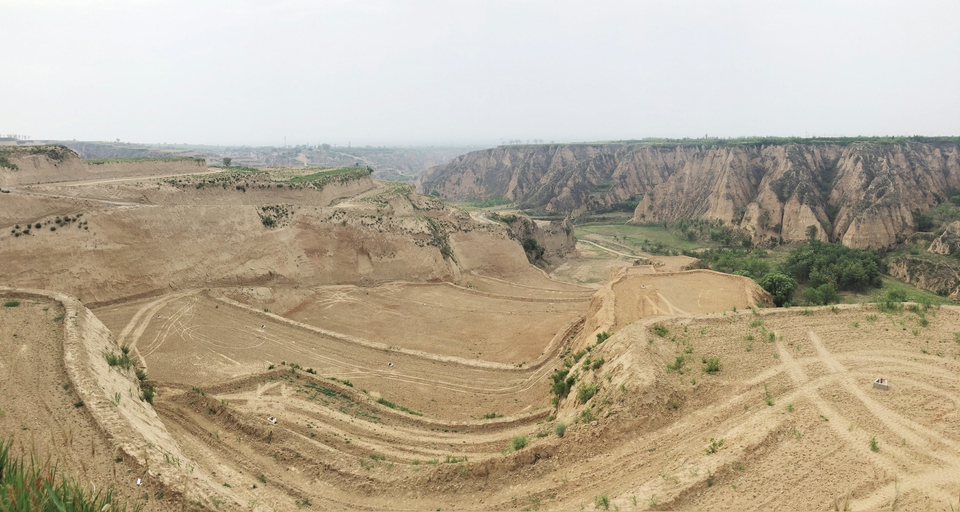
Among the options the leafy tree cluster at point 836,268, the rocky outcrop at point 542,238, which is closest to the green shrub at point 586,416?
the leafy tree cluster at point 836,268

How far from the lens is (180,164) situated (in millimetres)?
47281

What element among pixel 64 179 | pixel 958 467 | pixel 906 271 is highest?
pixel 64 179

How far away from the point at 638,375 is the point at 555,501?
4.22 meters

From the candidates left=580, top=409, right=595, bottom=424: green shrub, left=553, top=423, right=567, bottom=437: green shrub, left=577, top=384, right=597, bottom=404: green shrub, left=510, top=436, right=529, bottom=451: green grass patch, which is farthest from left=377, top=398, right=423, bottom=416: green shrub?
left=580, top=409, right=595, bottom=424: green shrub

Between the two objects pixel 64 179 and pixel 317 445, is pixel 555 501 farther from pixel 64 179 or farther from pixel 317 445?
pixel 64 179

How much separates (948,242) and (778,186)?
24.8 meters

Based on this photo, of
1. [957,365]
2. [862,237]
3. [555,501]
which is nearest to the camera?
[555,501]

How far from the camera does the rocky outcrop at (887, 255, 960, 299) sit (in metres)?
37.0

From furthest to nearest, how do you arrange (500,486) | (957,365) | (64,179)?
(64,179) → (957,365) → (500,486)

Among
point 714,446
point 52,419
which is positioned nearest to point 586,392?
point 714,446

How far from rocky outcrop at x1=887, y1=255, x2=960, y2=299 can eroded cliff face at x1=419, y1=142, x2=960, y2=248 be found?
971 centimetres

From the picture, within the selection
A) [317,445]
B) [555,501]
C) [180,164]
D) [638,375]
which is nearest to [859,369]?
[638,375]

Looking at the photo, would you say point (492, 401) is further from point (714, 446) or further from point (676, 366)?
point (714, 446)

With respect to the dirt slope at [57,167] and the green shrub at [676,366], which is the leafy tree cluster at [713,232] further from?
the dirt slope at [57,167]
